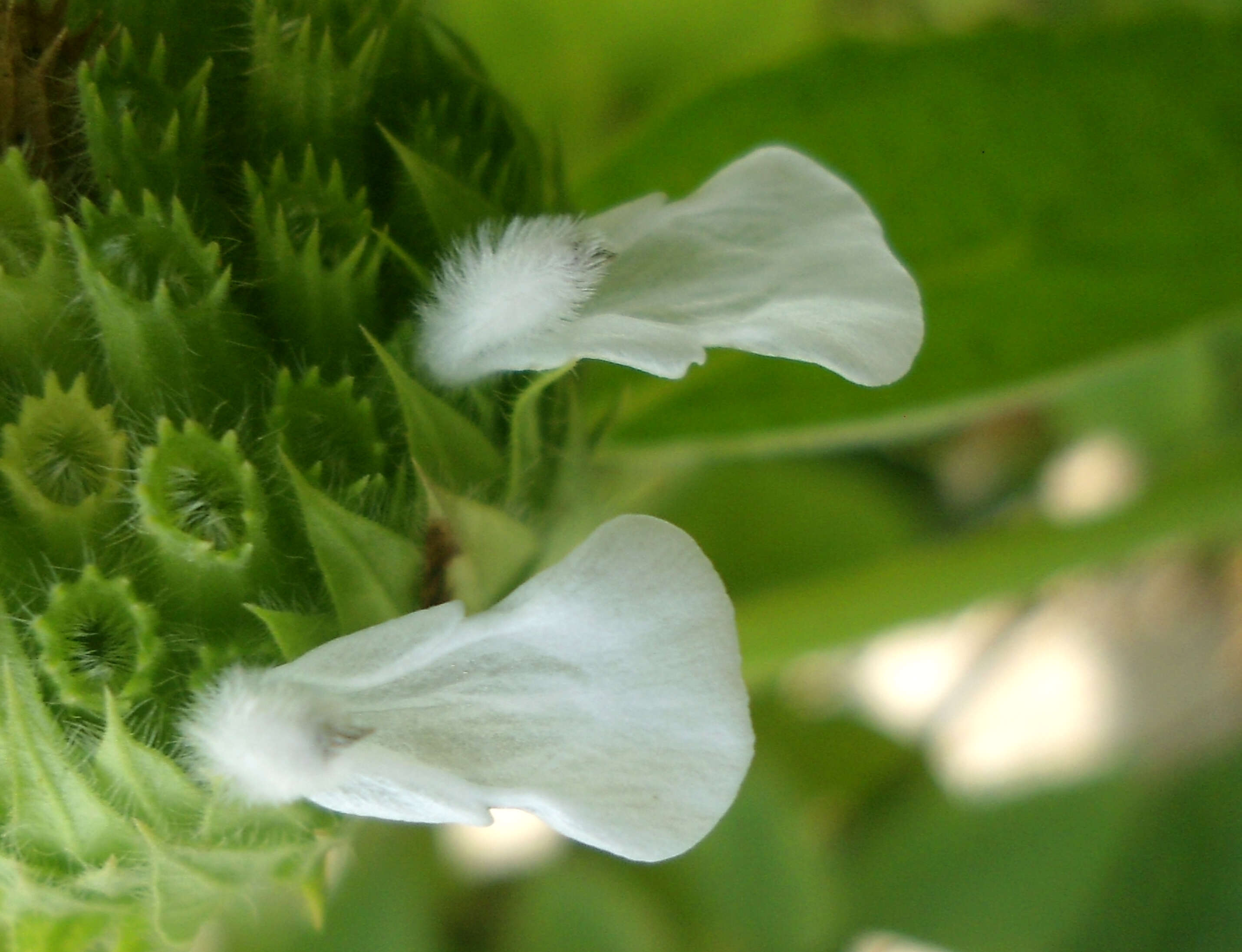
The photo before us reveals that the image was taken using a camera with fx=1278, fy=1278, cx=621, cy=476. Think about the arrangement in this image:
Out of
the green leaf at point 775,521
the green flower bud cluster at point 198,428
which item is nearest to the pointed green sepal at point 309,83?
the green flower bud cluster at point 198,428

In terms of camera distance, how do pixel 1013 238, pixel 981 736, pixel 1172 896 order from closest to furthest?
pixel 1013 238 < pixel 1172 896 < pixel 981 736

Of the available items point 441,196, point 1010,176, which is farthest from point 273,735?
point 1010,176

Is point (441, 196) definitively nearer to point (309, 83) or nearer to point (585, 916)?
point (309, 83)

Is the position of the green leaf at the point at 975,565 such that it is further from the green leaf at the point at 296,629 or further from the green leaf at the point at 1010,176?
the green leaf at the point at 296,629

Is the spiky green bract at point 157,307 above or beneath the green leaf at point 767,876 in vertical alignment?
above

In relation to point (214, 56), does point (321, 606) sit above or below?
below

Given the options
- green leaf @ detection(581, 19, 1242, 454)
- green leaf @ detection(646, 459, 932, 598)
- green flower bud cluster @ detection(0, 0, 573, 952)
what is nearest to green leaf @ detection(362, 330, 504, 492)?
green flower bud cluster @ detection(0, 0, 573, 952)

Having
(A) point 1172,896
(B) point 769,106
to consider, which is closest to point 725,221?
(B) point 769,106

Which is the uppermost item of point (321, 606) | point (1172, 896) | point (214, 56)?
point (214, 56)

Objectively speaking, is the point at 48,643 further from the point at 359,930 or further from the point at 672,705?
the point at 359,930
